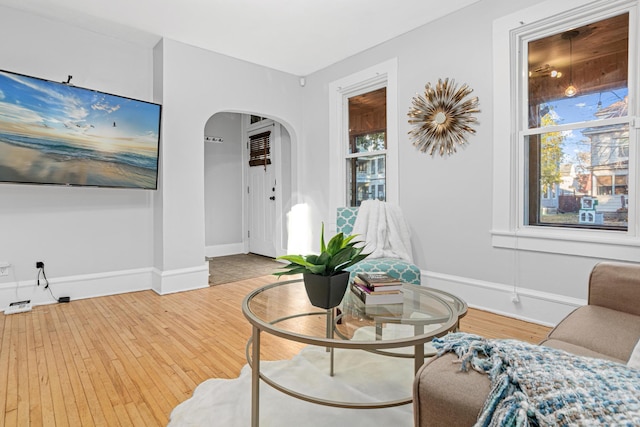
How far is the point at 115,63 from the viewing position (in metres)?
3.56

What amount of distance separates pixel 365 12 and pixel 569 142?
78.8 inches

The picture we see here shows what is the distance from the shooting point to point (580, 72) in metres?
2.55

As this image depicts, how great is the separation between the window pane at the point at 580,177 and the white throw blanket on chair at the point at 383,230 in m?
1.02

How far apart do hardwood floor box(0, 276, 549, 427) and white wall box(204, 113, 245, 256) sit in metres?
2.39

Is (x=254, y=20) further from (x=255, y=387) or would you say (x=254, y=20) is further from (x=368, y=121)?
(x=255, y=387)

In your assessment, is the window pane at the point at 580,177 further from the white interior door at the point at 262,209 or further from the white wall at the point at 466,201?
the white interior door at the point at 262,209

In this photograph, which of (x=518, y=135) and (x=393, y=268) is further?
(x=518, y=135)

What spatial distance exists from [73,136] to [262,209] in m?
2.94

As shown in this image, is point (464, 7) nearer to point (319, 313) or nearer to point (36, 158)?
point (319, 313)

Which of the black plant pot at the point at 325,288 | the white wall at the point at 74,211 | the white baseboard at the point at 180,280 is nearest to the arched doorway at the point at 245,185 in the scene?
the white baseboard at the point at 180,280

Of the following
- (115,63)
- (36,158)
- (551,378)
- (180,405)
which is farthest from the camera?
(115,63)

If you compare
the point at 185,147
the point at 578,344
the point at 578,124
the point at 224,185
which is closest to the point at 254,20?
the point at 185,147

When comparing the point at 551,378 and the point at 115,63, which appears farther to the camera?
the point at 115,63

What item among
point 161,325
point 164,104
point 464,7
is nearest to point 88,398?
point 161,325
